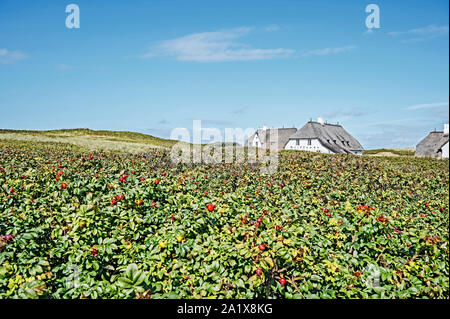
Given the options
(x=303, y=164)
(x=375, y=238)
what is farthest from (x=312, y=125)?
(x=375, y=238)

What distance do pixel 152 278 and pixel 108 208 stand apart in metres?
1.18

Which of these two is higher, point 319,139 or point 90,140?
point 319,139

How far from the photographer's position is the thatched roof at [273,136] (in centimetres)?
5083

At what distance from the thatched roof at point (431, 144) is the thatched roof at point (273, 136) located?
19.5 metres

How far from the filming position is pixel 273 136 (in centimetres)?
5253

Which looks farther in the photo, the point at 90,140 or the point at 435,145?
the point at 435,145

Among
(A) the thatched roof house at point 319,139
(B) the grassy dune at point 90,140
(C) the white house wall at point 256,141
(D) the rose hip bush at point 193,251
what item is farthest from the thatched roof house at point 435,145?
(D) the rose hip bush at point 193,251

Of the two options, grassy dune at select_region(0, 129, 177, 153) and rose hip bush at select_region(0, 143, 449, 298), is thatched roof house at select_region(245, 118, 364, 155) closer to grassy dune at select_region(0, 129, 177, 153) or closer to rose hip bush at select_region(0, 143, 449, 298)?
grassy dune at select_region(0, 129, 177, 153)

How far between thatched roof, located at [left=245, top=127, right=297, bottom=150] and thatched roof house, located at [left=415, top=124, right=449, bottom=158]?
64.2 feet

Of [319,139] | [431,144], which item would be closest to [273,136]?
[319,139]

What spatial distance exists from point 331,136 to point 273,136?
9735 millimetres

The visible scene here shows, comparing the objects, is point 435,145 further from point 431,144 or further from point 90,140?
point 90,140
